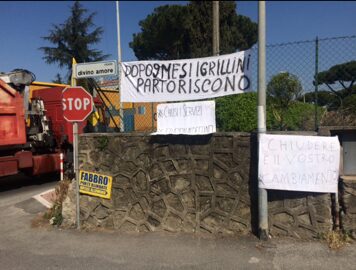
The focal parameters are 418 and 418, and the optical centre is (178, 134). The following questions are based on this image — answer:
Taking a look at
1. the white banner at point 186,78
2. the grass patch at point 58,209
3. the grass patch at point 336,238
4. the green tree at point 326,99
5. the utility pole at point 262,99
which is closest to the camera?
the grass patch at point 336,238

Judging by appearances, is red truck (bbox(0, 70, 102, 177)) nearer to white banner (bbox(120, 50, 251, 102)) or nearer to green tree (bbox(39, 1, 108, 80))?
white banner (bbox(120, 50, 251, 102))

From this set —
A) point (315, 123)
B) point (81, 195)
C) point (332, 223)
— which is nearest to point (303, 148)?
point (315, 123)

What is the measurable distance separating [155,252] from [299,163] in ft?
7.67

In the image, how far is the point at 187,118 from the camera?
21.6ft

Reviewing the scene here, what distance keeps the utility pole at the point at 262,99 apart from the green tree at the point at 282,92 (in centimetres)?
138

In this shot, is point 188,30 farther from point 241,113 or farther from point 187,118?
point 187,118

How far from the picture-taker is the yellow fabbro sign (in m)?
6.84

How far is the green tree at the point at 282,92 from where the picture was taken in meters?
7.28

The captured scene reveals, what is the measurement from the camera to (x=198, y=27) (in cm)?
2861

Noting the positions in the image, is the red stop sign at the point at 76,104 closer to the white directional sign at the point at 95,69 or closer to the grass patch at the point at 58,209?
the white directional sign at the point at 95,69

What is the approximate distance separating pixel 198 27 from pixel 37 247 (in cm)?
2448

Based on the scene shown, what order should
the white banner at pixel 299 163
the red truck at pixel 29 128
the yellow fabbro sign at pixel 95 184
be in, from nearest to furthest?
1. the white banner at pixel 299 163
2. the yellow fabbro sign at pixel 95 184
3. the red truck at pixel 29 128

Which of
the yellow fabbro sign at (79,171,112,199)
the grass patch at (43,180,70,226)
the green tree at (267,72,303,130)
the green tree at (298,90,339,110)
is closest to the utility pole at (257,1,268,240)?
the green tree at (298,90,339,110)

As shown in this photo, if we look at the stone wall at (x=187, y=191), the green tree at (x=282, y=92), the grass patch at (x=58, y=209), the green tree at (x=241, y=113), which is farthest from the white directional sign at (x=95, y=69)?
the green tree at (x=282, y=92)
